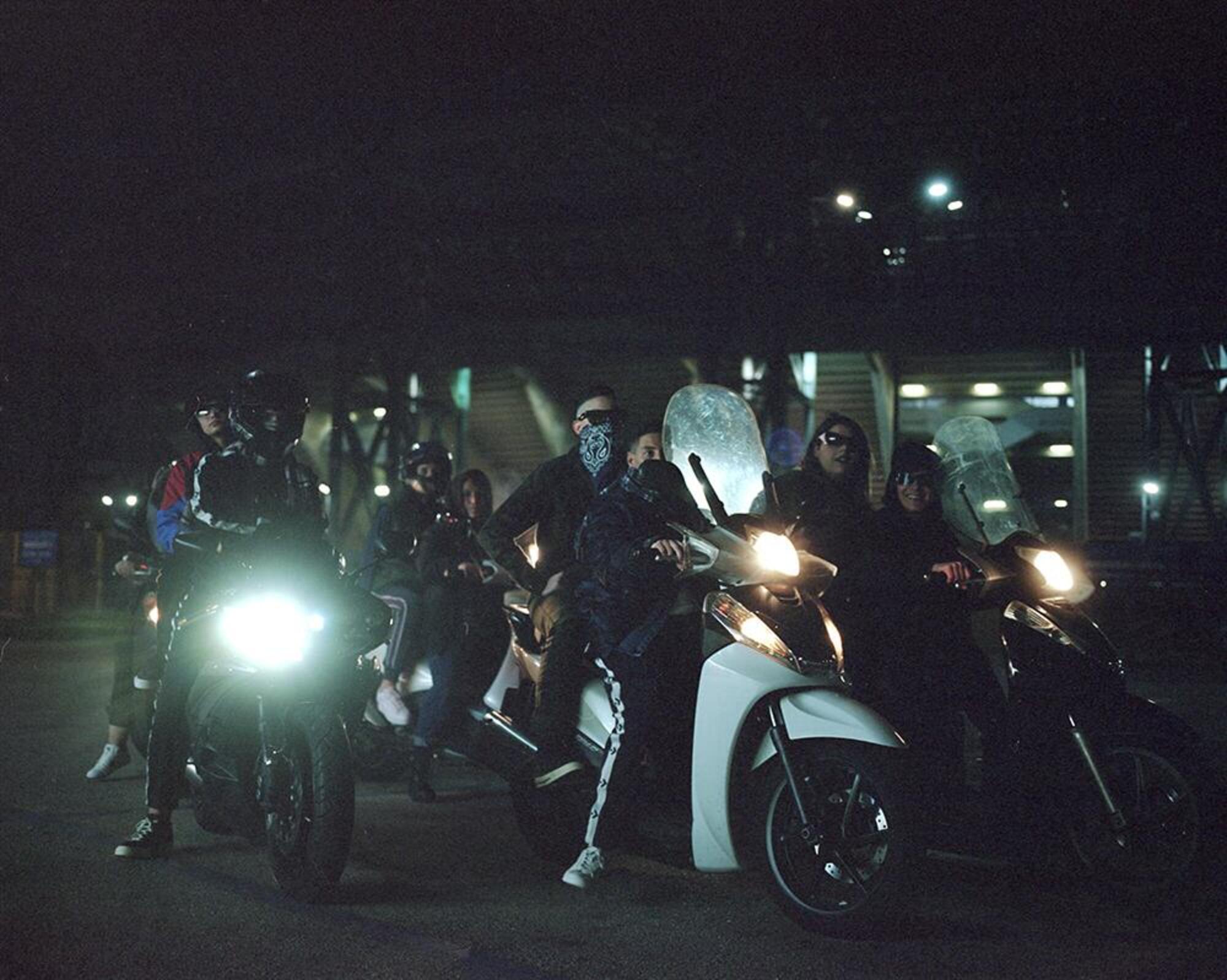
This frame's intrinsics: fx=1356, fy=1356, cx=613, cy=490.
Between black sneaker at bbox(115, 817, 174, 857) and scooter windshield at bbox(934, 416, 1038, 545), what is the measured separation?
337 centimetres

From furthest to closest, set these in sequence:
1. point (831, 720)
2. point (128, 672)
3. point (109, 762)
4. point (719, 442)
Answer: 1. point (128, 672)
2. point (109, 762)
3. point (719, 442)
4. point (831, 720)

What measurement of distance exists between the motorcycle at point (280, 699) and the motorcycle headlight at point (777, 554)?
1.47m

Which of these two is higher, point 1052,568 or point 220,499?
point 220,499

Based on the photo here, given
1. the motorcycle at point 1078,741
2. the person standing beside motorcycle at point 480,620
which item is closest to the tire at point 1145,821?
the motorcycle at point 1078,741

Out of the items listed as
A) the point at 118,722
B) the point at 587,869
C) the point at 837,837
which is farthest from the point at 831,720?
the point at 118,722

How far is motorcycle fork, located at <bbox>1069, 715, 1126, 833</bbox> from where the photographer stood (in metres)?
4.53

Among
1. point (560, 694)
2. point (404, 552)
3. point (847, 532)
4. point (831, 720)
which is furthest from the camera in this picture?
point (404, 552)

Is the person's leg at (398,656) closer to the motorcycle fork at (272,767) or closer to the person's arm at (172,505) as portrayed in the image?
the person's arm at (172,505)

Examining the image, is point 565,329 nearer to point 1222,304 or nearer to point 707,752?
point 1222,304

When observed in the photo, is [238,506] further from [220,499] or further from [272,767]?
[272,767]

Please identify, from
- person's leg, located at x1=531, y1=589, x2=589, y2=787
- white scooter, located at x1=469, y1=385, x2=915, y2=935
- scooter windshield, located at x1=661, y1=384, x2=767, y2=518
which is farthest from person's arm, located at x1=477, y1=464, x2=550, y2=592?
white scooter, located at x1=469, y1=385, x2=915, y2=935

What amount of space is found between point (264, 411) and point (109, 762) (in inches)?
124

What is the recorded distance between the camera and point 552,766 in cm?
509

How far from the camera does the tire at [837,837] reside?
411 cm
